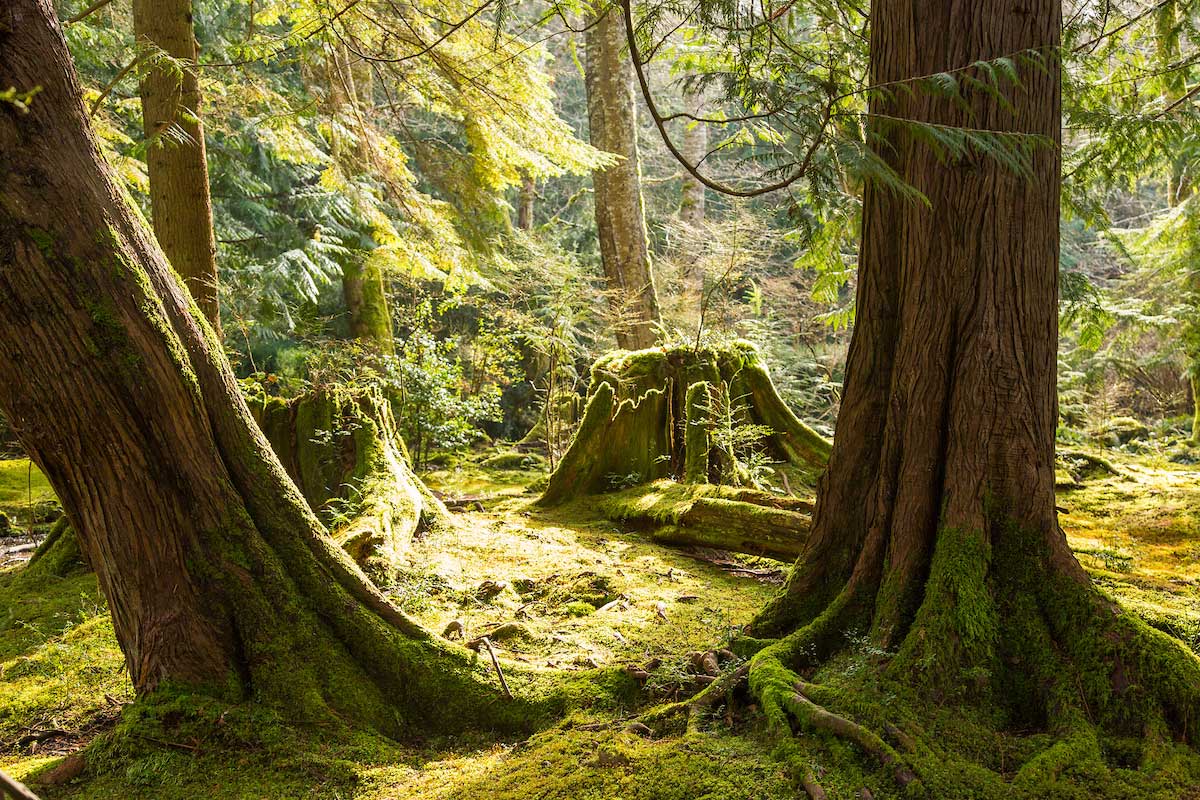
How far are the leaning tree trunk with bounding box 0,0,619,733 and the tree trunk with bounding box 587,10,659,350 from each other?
780cm

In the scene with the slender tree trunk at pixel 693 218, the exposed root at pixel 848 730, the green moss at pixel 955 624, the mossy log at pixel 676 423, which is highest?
the slender tree trunk at pixel 693 218

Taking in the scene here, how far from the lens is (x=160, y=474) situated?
8.74 feet

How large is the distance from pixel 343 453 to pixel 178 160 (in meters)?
2.73

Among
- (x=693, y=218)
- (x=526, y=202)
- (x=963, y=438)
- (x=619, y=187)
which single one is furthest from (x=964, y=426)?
(x=526, y=202)

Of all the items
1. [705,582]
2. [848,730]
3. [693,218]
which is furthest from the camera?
[693,218]

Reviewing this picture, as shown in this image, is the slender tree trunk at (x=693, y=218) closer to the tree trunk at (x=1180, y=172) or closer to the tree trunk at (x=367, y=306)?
the tree trunk at (x=367, y=306)

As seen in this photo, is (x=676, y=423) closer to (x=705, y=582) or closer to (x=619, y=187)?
(x=705, y=582)

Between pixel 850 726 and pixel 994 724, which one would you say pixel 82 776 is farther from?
pixel 994 724

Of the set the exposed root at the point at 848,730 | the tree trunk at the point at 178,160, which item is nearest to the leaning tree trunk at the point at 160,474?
the exposed root at the point at 848,730

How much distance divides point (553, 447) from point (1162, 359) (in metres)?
10.7

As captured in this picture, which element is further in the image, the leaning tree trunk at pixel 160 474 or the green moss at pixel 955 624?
the green moss at pixel 955 624

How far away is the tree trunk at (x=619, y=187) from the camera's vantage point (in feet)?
34.6

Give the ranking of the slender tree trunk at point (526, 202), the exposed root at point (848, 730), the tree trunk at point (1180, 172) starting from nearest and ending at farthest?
the exposed root at point (848, 730) → the tree trunk at point (1180, 172) → the slender tree trunk at point (526, 202)

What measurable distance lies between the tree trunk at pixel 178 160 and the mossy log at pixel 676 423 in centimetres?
362
